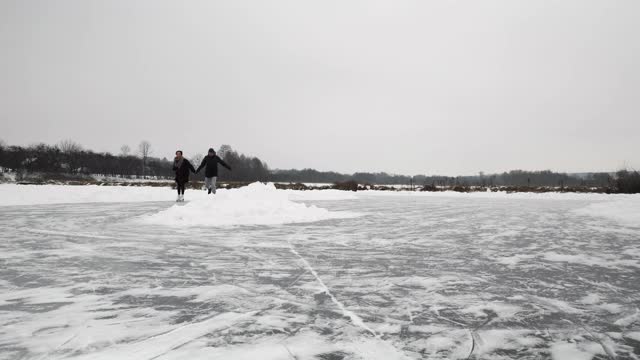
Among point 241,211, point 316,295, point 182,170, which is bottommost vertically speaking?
point 316,295

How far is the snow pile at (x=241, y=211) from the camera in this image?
861 cm

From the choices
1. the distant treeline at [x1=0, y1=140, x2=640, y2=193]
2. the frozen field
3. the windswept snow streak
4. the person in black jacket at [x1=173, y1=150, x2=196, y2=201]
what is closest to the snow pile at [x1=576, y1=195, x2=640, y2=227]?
the frozen field

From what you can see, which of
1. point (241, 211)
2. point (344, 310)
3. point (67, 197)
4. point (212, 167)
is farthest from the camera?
point (67, 197)

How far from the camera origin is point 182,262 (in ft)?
14.9

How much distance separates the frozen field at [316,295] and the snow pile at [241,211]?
1.59 metres

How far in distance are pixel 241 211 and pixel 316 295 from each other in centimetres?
628

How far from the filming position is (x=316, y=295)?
10.7 feet

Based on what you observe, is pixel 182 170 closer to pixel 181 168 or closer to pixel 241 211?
pixel 181 168

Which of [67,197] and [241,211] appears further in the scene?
[67,197]

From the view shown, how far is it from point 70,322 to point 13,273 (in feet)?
6.08

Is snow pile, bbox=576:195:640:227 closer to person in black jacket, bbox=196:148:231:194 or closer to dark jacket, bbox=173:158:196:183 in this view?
person in black jacket, bbox=196:148:231:194

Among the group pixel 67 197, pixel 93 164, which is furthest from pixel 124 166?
pixel 67 197

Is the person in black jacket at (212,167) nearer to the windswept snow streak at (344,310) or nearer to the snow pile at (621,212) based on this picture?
the windswept snow streak at (344,310)

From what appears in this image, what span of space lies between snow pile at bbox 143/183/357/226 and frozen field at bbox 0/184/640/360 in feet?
5.22
